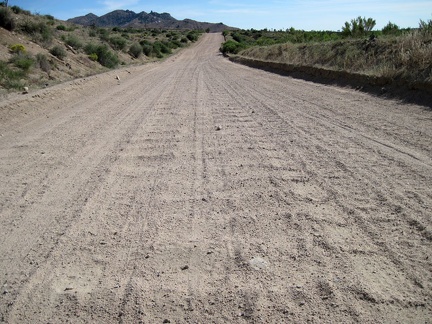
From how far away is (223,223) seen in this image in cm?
451

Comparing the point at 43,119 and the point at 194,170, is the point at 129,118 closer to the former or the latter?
the point at 43,119

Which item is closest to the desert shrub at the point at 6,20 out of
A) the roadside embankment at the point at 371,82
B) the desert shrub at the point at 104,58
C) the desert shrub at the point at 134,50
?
the desert shrub at the point at 104,58

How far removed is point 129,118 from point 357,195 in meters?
7.72

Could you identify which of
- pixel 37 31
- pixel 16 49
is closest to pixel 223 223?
pixel 16 49

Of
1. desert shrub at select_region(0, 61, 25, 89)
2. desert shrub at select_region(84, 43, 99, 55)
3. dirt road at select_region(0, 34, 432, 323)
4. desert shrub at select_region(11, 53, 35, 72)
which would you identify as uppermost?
desert shrub at select_region(84, 43, 99, 55)

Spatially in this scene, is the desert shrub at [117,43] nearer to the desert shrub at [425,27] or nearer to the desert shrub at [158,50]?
the desert shrub at [158,50]

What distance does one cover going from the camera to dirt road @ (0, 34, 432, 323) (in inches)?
126

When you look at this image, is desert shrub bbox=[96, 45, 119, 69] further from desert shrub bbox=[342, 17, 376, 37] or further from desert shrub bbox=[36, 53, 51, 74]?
desert shrub bbox=[342, 17, 376, 37]

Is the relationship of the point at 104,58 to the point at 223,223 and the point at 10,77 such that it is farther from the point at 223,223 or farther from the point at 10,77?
the point at 223,223

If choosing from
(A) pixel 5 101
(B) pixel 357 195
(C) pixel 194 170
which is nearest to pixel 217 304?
(B) pixel 357 195

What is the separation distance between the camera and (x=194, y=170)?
630cm

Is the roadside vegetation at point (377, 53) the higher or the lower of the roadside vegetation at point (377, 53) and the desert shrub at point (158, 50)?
the lower

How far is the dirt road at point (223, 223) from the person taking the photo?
3.20 meters

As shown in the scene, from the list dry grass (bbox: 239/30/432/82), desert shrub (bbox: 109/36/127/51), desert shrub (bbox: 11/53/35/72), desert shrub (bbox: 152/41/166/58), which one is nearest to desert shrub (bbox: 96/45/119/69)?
desert shrub (bbox: 11/53/35/72)
